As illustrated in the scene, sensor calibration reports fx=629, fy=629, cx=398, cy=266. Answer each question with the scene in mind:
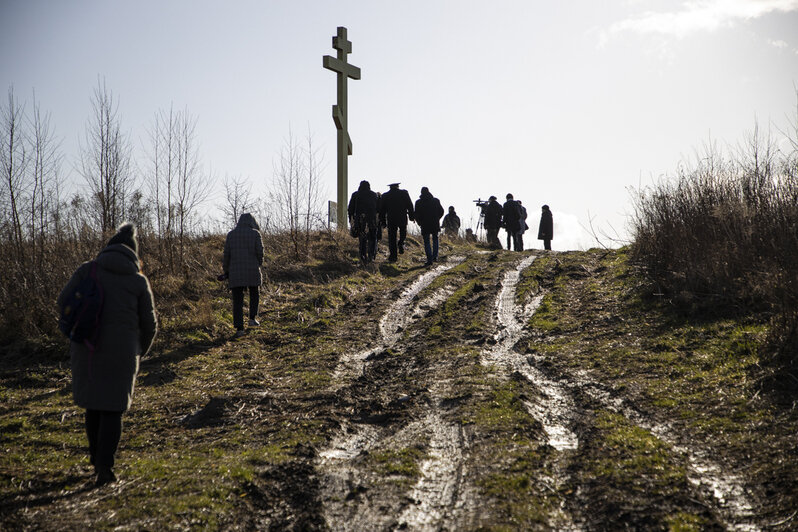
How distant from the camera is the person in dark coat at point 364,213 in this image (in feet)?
52.5

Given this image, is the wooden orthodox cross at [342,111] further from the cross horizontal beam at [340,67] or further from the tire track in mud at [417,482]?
the tire track in mud at [417,482]

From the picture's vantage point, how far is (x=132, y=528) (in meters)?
3.79

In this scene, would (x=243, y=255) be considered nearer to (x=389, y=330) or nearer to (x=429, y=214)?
(x=389, y=330)

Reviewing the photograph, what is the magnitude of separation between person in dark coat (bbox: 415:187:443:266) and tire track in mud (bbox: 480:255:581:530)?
214 inches

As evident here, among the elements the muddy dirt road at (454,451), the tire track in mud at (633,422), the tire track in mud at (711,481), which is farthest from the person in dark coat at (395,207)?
the tire track in mud at (711,481)

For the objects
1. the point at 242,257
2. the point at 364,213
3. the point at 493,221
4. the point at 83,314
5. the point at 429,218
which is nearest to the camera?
the point at 83,314

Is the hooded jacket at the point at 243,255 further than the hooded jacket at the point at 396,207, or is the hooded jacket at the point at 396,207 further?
the hooded jacket at the point at 396,207

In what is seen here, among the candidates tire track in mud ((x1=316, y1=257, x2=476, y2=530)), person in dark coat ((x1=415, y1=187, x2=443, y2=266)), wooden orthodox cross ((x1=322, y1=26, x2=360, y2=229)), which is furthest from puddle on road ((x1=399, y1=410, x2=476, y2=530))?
wooden orthodox cross ((x1=322, y1=26, x2=360, y2=229))

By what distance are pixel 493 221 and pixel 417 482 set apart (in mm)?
21120

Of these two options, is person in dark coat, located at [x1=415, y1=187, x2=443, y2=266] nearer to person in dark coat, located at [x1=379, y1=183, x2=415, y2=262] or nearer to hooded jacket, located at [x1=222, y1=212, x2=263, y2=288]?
person in dark coat, located at [x1=379, y1=183, x2=415, y2=262]

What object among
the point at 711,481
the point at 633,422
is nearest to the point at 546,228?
the point at 633,422

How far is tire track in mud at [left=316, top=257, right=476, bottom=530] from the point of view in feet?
12.7

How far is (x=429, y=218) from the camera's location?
17.3m

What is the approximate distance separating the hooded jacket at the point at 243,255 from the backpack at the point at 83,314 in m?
5.28
